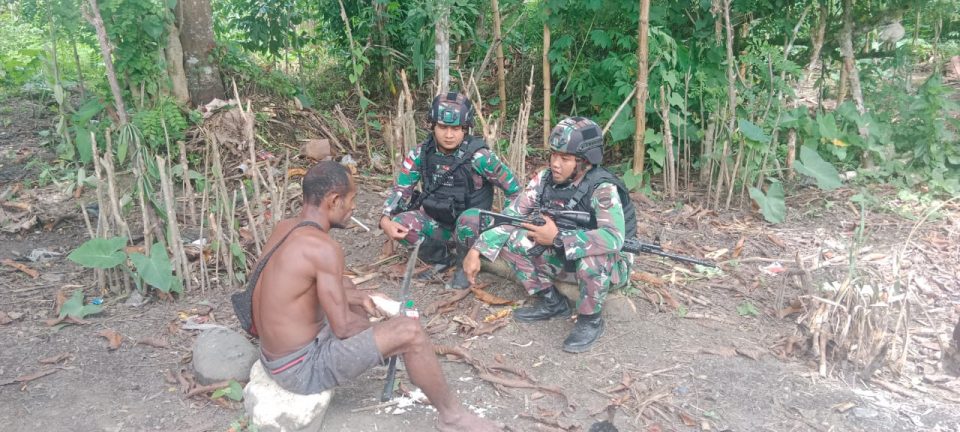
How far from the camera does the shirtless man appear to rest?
126 inches

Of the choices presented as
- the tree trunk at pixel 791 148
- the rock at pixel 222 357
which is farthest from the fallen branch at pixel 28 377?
the tree trunk at pixel 791 148

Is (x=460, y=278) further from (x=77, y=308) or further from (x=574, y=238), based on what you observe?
(x=77, y=308)

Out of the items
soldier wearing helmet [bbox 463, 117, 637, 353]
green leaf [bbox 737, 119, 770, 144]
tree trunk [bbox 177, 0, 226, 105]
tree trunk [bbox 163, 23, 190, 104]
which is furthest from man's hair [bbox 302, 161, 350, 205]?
tree trunk [bbox 177, 0, 226, 105]

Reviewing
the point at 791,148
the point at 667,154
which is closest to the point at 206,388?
the point at 667,154

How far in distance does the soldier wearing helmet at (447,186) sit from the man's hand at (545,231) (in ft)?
2.39

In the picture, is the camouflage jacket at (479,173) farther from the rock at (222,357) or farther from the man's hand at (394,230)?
the rock at (222,357)

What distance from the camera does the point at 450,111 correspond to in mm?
4879

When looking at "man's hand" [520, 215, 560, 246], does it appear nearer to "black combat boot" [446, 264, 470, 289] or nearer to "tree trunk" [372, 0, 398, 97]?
"black combat boot" [446, 264, 470, 289]

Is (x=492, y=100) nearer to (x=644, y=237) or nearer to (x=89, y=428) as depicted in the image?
(x=644, y=237)

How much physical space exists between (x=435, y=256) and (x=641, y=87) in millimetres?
2314

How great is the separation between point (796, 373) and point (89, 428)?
3741 millimetres

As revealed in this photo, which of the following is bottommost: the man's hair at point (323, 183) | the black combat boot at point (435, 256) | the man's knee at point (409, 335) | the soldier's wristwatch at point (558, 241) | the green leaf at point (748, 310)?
the green leaf at point (748, 310)

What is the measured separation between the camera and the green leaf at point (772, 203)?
19.8ft

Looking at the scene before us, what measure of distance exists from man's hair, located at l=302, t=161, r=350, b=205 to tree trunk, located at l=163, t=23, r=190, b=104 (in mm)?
4312
